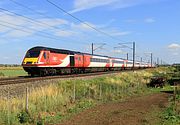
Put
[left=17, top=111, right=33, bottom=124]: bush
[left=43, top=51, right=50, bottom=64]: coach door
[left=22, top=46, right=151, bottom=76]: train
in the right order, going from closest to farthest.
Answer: [left=17, top=111, right=33, bottom=124]: bush → [left=22, top=46, right=151, bottom=76]: train → [left=43, top=51, right=50, bottom=64]: coach door

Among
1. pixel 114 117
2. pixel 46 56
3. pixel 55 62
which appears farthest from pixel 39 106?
pixel 55 62

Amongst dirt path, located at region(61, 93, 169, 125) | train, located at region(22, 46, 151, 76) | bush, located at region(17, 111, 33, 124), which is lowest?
dirt path, located at region(61, 93, 169, 125)

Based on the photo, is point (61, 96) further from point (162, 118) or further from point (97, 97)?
point (162, 118)

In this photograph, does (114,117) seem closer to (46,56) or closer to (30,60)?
(30,60)

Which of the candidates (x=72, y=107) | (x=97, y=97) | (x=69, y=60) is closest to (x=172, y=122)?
(x=72, y=107)

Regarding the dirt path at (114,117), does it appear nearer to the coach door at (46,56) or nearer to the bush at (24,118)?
the bush at (24,118)

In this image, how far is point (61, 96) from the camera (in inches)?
774

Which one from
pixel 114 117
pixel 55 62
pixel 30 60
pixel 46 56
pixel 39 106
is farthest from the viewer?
pixel 55 62

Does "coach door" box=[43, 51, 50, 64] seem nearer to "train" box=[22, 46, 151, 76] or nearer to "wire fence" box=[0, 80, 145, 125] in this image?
"train" box=[22, 46, 151, 76]

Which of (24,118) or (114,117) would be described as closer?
(24,118)

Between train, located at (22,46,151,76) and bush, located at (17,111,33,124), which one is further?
train, located at (22,46,151,76)

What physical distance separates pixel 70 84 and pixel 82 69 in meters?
25.9

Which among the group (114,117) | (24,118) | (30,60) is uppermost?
(30,60)

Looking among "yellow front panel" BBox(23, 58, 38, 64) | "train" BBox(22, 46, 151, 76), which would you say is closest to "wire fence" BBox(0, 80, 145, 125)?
"yellow front panel" BBox(23, 58, 38, 64)
